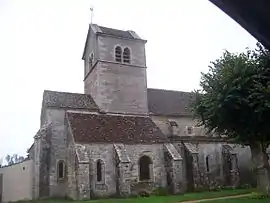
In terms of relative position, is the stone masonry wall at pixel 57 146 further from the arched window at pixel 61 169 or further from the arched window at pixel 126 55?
the arched window at pixel 126 55

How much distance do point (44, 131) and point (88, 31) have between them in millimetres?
12378

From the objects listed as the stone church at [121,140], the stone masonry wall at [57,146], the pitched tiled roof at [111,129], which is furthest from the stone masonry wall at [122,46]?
the stone masonry wall at [57,146]

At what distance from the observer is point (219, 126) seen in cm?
2036

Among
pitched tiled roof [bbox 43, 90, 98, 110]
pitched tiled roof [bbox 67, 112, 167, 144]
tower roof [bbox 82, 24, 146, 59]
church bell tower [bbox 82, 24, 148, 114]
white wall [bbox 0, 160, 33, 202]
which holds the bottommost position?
white wall [bbox 0, 160, 33, 202]

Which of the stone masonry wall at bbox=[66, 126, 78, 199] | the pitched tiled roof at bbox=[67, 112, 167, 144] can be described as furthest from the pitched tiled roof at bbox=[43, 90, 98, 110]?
the stone masonry wall at bbox=[66, 126, 78, 199]

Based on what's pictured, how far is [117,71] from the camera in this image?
1275 inches

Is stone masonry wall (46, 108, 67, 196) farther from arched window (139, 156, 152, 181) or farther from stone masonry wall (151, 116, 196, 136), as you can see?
stone masonry wall (151, 116, 196, 136)

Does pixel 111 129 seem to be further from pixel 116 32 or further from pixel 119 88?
pixel 116 32

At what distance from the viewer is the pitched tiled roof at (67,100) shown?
29109 millimetres

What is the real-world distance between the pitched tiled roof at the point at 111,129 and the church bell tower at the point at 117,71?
2.22 m

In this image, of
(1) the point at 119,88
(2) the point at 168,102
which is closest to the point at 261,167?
(2) the point at 168,102

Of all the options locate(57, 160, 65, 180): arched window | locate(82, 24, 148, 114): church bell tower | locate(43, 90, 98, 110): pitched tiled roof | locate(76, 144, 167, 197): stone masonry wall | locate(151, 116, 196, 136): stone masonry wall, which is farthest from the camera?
locate(151, 116, 196, 136): stone masonry wall

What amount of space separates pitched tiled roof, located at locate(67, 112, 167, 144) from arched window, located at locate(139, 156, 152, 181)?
4.43ft

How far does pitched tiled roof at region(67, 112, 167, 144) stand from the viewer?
2578 centimetres
